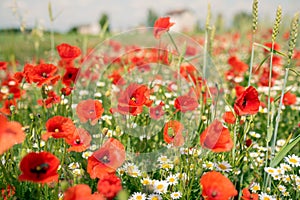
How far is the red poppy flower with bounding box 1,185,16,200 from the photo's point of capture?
1.29 m

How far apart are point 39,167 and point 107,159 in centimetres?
32

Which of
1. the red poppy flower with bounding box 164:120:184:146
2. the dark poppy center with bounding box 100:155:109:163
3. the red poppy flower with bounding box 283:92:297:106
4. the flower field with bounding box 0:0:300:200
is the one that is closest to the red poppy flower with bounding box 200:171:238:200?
the flower field with bounding box 0:0:300:200

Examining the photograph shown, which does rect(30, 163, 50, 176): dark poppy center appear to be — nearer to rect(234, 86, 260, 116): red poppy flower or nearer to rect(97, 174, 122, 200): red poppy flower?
rect(97, 174, 122, 200): red poppy flower

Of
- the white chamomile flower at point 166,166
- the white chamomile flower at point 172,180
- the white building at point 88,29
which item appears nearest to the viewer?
the white chamomile flower at point 172,180

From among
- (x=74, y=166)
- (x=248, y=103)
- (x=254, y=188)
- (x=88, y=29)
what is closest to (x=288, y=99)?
(x=254, y=188)

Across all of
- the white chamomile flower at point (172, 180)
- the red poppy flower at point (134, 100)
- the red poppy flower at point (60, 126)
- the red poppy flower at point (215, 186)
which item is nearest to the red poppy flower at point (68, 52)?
the red poppy flower at point (134, 100)

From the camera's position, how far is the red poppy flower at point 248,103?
1.39 m

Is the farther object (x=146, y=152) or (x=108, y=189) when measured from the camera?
(x=146, y=152)

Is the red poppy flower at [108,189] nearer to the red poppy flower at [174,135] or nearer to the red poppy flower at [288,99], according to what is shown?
the red poppy flower at [174,135]

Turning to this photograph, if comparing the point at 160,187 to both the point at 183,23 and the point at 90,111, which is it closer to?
the point at 90,111

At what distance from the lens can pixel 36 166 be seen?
1.10m

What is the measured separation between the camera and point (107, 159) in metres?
1.35

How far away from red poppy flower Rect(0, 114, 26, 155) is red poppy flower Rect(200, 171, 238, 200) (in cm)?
58

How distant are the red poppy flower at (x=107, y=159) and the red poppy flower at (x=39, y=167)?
213 millimetres
